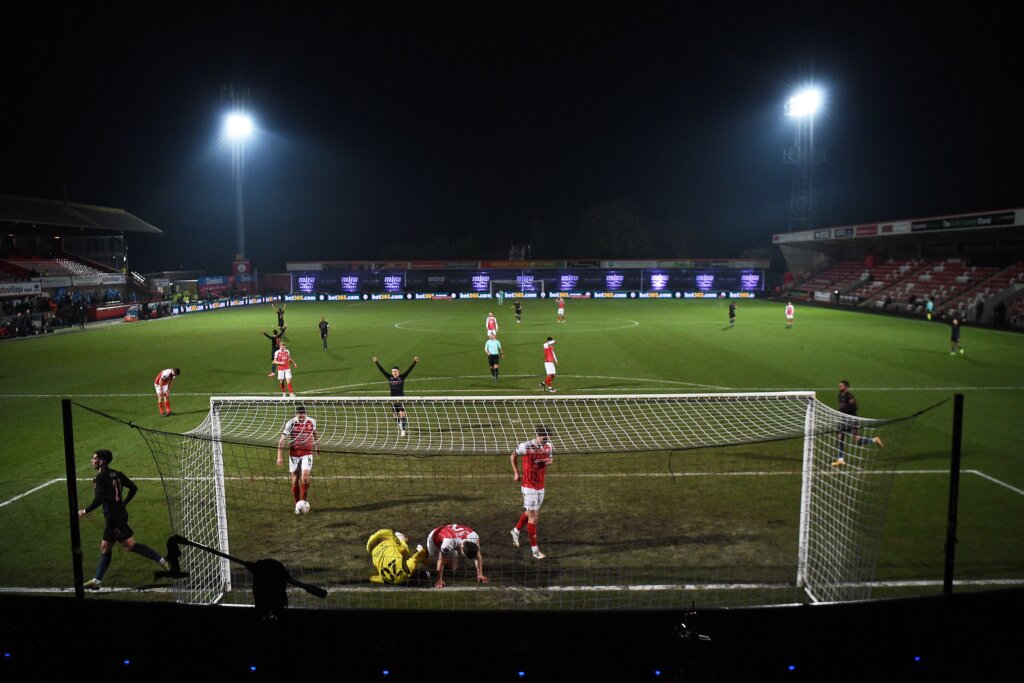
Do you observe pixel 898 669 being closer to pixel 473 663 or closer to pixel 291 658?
pixel 473 663

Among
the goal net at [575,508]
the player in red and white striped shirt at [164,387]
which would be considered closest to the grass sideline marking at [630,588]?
the goal net at [575,508]

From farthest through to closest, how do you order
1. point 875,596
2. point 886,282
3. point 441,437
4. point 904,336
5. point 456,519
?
point 886,282
point 904,336
point 441,437
point 456,519
point 875,596

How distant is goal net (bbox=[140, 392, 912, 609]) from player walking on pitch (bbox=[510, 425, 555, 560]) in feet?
1.12

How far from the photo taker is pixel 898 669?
149 inches

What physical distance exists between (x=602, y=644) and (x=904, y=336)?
35107mm

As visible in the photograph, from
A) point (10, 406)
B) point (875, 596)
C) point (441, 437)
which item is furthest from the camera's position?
point (10, 406)

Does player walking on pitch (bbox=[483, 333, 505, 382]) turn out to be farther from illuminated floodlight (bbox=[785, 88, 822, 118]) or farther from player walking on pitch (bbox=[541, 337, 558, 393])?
illuminated floodlight (bbox=[785, 88, 822, 118])

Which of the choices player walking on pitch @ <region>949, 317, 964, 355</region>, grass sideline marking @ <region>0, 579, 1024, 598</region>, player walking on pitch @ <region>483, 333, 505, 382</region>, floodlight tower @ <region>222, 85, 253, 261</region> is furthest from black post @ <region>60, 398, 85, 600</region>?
floodlight tower @ <region>222, 85, 253, 261</region>

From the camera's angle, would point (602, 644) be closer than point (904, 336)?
Yes

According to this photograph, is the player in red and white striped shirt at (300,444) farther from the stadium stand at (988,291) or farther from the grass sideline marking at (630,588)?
the stadium stand at (988,291)

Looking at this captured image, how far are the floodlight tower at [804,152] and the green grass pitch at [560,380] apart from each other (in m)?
20.9

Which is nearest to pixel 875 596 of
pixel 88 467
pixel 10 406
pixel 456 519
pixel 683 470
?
pixel 683 470

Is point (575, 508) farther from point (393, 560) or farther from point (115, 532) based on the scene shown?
point (115, 532)

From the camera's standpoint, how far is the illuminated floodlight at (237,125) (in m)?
59.8
